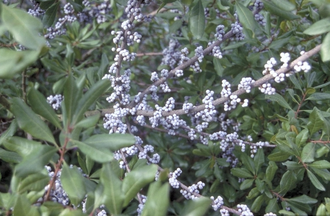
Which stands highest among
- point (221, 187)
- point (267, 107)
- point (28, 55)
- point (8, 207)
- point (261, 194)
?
point (28, 55)

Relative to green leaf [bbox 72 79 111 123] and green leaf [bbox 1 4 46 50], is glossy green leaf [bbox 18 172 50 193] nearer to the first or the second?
green leaf [bbox 72 79 111 123]

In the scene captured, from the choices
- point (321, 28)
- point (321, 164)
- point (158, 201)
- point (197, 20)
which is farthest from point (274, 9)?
point (158, 201)

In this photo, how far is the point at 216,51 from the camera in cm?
189

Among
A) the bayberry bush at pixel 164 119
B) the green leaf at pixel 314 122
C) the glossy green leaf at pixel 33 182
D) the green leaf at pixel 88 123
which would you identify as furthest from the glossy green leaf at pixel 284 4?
the glossy green leaf at pixel 33 182

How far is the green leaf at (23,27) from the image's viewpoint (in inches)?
39.8

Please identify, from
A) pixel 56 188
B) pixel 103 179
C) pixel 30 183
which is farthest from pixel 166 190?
pixel 56 188

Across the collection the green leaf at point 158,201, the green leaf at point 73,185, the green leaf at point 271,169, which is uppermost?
the green leaf at point 158,201

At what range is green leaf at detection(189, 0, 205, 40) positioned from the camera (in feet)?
5.39

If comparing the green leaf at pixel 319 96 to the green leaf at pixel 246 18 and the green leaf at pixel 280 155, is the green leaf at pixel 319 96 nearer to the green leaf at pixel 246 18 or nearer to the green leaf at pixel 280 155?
the green leaf at pixel 280 155

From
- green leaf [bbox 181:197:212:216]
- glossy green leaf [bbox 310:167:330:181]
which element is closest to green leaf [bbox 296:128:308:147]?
glossy green leaf [bbox 310:167:330:181]

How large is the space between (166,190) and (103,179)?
8.9 inches

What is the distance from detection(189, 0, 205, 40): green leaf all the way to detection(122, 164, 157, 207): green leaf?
2.30 ft

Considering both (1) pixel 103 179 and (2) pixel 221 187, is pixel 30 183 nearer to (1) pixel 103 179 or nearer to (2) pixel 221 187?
(1) pixel 103 179

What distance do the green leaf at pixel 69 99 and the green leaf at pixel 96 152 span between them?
77mm
